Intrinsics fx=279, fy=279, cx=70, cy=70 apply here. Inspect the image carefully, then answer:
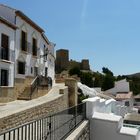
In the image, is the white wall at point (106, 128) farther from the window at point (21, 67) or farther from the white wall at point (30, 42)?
the window at point (21, 67)

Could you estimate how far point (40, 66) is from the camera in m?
28.8

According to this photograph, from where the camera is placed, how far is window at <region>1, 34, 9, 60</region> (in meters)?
19.9

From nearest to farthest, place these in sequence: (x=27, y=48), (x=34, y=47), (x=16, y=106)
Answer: (x=16, y=106)
(x=27, y=48)
(x=34, y=47)

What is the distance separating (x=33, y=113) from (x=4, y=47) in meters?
7.34

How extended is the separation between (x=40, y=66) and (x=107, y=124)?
19420mm

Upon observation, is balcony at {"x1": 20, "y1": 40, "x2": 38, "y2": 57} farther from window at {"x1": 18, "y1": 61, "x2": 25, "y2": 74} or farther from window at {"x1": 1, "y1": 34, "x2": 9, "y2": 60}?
window at {"x1": 1, "y1": 34, "x2": 9, "y2": 60}

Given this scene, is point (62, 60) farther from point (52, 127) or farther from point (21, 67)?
point (52, 127)

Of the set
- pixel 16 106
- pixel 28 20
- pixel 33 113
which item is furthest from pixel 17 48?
pixel 33 113

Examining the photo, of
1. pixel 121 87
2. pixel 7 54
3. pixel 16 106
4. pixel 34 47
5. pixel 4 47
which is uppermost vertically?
pixel 34 47

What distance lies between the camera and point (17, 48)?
22422mm

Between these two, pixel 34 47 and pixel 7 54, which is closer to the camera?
pixel 7 54

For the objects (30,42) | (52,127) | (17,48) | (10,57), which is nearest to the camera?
(52,127)

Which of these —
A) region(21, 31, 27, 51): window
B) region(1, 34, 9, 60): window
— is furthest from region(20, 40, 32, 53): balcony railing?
region(1, 34, 9, 60): window

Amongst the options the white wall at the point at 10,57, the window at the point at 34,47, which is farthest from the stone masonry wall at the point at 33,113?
the window at the point at 34,47
